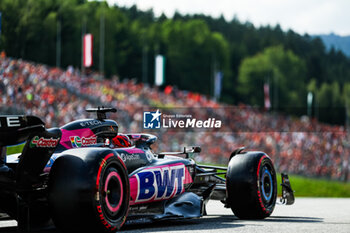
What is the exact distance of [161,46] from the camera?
237 feet

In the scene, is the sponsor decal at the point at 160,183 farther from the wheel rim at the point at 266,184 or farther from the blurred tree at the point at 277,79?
the blurred tree at the point at 277,79

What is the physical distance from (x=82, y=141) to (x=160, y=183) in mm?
1152

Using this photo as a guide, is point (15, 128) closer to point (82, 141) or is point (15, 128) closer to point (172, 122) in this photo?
point (82, 141)

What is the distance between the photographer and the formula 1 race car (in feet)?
19.6

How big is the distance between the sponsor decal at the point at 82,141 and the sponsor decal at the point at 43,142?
3.37 feet

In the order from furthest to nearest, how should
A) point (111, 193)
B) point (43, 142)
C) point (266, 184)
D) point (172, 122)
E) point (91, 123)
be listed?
point (172, 122)
point (266, 184)
point (91, 123)
point (111, 193)
point (43, 142)

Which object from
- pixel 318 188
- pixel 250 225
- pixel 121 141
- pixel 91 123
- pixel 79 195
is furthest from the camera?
pixel 318 188

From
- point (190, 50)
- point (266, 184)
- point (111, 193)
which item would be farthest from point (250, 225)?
point (190, 50)

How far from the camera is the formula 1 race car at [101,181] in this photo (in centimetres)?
596

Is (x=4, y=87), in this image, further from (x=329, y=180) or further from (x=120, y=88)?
(x=120, y=88)

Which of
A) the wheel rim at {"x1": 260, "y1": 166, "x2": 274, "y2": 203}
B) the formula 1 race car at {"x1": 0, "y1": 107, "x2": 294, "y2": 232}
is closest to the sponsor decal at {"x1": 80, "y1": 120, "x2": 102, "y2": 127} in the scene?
the formula 1 race car at {"x1": 0, "y1": 107, "x2": 294, "y2": 232}

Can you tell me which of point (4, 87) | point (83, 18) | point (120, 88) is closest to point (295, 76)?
point (83, 18)

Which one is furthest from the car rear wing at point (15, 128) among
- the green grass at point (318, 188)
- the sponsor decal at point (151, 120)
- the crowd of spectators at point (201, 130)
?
the green grass at point (318, 188)

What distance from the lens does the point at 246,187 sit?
8820 millimetres
